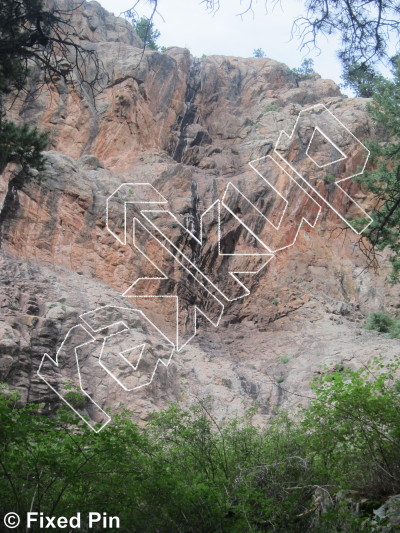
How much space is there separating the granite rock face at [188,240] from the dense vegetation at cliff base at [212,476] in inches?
224

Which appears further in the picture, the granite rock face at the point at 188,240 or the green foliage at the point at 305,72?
the green foliage at the point at 305,72

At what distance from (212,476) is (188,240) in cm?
1376

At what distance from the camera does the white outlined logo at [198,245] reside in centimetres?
1311

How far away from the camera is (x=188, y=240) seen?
1948cm

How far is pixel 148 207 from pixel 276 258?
533cm

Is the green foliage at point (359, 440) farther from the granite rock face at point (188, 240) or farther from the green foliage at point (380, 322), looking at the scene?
the green foliage at point (380, 322)

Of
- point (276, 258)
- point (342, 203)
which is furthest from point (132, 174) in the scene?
point (342, 203)

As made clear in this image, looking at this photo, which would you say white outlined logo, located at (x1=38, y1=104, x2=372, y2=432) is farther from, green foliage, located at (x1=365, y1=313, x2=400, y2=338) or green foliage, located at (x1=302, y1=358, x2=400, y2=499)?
green foliage, located at (x1=302, y1=358, x2=400, y2=499)

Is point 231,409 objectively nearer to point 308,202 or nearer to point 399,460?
point 399,460

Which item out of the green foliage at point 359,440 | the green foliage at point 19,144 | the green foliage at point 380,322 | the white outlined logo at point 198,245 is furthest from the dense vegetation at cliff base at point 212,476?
the green foliage at point 380,322

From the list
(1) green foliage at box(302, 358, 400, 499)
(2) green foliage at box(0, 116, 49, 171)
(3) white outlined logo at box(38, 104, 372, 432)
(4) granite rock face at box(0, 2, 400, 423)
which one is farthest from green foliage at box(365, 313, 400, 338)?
(2) green foliage at box(0, 116, 49, 171)

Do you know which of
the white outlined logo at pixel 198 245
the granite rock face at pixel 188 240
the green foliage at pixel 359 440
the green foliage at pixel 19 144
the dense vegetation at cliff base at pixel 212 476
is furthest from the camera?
the granite rock face at pixel 188 240

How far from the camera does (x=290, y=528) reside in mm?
5289

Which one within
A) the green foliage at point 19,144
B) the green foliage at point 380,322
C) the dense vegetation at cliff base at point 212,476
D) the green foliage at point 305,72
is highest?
the green foliage at point 305,72
